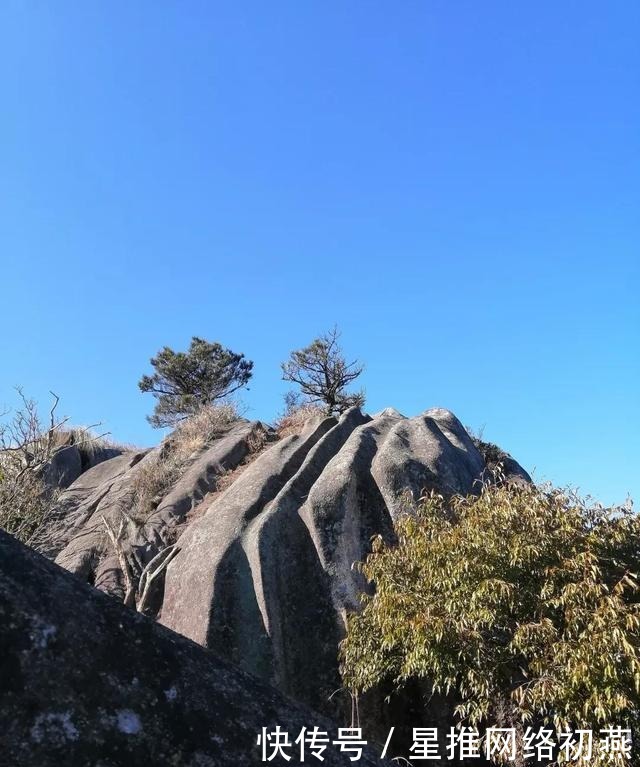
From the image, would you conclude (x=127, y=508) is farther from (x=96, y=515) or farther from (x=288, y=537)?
(x=288, y=537)

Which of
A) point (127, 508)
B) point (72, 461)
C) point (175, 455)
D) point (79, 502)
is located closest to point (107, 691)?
point (127, 508)

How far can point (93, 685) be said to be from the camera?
2.53m

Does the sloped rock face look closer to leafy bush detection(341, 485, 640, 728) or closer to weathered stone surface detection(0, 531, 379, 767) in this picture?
leafy bush detection(341, 485, 640, 728)

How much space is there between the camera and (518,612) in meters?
8.50

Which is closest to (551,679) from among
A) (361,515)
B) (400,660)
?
(400,660)

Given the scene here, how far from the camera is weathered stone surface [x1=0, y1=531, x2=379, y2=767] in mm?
2391

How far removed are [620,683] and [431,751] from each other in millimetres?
4543

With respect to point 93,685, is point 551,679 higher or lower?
higher

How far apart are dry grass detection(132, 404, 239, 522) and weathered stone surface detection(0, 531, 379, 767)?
14369mm

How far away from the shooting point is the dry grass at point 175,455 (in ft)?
58.6

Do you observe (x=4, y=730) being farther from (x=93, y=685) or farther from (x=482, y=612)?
(x=482, y=612)

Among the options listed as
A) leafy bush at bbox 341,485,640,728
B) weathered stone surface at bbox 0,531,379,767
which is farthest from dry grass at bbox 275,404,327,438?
weathered stone surface at bbox 0,531,379,767

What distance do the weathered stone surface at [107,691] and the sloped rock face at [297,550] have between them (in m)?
8.76

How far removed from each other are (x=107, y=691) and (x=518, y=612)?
23.9 ft
